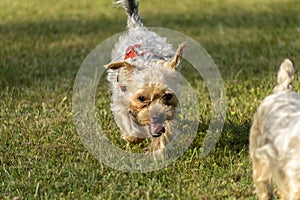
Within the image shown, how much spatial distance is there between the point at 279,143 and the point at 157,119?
161 cm

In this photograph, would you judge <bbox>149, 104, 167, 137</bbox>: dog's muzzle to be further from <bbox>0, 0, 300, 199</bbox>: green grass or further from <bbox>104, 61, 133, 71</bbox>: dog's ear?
<bbox>104, 61, 133, 71</bbox>: dog's ear

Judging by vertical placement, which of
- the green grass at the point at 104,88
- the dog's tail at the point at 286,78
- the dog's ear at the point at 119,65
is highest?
the dog's tail at the point at 286,78

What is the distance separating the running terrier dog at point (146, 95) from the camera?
5.32 meters

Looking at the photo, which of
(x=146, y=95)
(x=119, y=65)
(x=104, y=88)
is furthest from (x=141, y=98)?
(x=104, y=88)

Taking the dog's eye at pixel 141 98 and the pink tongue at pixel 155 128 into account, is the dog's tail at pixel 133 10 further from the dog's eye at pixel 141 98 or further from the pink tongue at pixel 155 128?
the pink tongue at pixel 155 128

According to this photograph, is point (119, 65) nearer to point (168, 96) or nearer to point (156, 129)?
point (168, 96)

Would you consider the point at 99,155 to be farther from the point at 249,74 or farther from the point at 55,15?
the point at 55,15

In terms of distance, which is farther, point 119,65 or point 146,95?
point 119,65

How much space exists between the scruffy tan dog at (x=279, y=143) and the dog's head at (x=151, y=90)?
1123mm

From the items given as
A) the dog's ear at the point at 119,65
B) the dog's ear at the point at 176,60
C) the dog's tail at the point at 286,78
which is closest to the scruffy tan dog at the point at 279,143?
the dog's tail at the point at 286,78

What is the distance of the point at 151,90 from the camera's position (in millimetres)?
5320

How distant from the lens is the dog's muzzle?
17.3 ft

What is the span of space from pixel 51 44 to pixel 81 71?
7.71 ft

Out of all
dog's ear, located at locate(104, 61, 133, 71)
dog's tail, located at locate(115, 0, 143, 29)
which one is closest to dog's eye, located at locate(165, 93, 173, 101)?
dog's ear, located at locate(104, 61, 133, 71)
